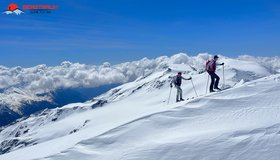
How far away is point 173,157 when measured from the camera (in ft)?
71.2

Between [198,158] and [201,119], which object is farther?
[201,119]

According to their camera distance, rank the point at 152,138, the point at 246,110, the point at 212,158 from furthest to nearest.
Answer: the point at 246,110 < the point at 152,138 < the point at 212,158

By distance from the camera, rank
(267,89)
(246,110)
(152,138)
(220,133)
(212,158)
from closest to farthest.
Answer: (212,158) → (220,133) → (152,138) → (246,110) → (267,89)

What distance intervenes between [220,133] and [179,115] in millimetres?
4991

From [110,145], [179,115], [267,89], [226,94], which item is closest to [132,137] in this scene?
[110,145]

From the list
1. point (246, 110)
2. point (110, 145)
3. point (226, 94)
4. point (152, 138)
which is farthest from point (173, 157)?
point (226, 94)

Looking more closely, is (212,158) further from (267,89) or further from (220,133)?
(267,89)

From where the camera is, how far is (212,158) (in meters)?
20.8

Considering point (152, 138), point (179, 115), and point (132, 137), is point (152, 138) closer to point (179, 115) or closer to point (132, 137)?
point (132, 137)

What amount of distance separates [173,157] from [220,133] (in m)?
2.98

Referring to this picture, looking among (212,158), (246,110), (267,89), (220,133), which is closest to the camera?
(212,158)

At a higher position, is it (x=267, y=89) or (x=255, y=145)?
(x=267, y=89)

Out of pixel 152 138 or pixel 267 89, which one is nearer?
pixel 152 138

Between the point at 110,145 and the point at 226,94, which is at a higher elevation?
the point at 226,94
